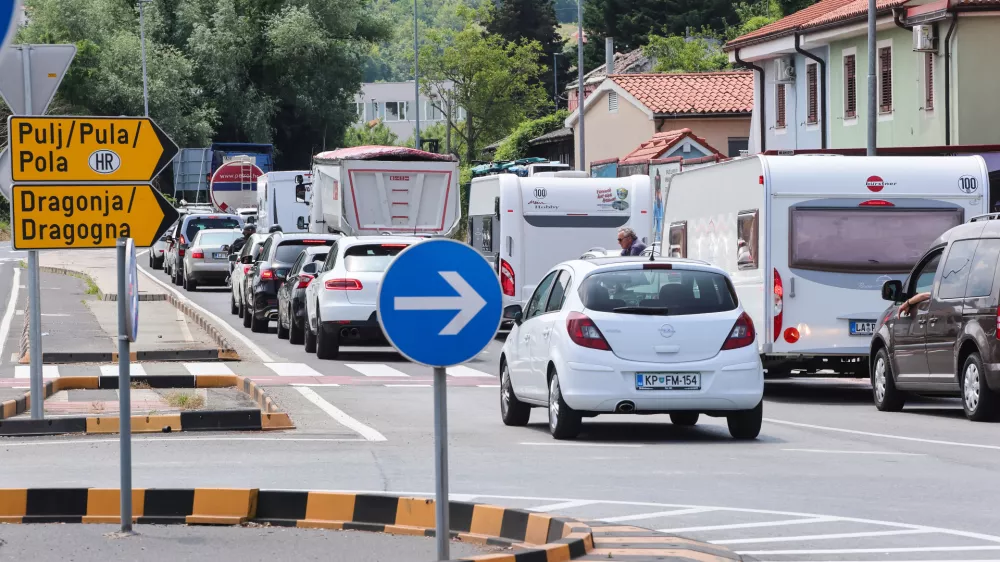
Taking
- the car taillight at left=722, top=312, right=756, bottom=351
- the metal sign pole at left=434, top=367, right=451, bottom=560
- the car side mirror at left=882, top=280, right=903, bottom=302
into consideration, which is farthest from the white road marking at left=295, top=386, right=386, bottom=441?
the metal sign pole at left=434, top=367, right=451, bottom=560

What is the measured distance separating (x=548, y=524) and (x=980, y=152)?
26.0 metres

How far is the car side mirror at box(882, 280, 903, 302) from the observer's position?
1752 centimetres

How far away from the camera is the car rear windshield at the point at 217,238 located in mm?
44719

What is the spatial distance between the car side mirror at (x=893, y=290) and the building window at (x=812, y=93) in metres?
28.3

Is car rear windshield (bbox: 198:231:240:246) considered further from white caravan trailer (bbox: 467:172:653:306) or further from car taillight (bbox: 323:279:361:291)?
car taillight (bbox: 323:279:361:291)

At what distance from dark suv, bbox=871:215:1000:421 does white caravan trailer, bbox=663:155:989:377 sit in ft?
2.62

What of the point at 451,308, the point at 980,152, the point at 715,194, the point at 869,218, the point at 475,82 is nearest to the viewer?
the point at 451,308

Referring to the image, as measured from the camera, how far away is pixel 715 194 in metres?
21.2

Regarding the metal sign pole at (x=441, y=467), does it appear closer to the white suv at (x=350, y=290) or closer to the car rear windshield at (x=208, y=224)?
the white suv at (x=350, y=290)

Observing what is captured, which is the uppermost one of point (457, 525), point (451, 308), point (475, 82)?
point (475, 82)

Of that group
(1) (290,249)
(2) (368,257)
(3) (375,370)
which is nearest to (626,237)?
(3) (375,370)

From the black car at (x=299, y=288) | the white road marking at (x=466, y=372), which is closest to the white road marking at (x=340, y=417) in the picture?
the white road marking at (x=466, y=372)

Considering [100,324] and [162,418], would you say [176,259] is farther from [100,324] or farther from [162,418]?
[162,418]

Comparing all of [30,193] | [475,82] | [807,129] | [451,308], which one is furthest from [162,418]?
[475,82]
